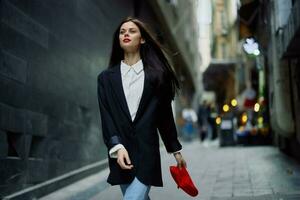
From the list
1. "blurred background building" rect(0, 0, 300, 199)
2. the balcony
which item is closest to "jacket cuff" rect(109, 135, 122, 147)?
"blurred background building" rect(0, 0, 300, 199)

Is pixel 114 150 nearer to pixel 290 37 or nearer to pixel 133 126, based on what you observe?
pixel 133 126

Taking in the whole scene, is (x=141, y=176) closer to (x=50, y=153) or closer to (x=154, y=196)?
(x=154, y=196)

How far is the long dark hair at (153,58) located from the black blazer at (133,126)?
0.10 metres

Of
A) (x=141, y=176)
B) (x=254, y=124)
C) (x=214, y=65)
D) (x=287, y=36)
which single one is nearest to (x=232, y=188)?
(x=287, y=36)

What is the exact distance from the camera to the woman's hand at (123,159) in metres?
2.97

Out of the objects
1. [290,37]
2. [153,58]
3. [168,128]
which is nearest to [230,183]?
[290,37]

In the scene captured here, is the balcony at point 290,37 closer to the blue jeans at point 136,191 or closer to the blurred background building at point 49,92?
the blurred background building at point 49,92

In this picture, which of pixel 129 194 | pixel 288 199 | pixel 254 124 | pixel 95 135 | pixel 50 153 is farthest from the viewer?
pixel 254 124

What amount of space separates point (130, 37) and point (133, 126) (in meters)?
0.66

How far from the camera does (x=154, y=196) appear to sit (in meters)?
6.42

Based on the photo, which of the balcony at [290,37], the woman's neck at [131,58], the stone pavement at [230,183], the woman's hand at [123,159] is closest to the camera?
the woman's hand at [123,159]

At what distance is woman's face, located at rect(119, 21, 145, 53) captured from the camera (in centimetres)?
334

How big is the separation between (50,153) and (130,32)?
4067 mm

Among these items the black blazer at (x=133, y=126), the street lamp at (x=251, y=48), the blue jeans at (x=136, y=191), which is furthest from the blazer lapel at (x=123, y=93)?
the street lamp at (x=251, y=48)
